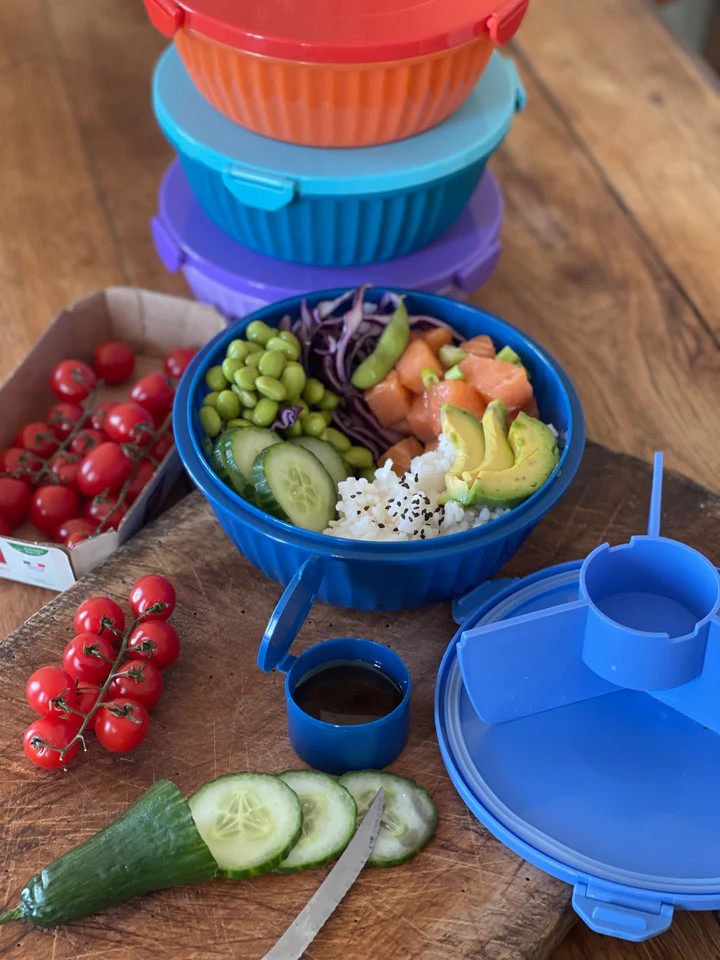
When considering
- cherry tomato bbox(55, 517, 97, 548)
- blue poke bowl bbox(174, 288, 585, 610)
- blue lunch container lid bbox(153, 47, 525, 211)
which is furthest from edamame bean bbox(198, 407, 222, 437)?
blue lunch container lid bbox(153, 47, 525, 211)

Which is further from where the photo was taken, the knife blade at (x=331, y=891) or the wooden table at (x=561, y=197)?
the wooden table at (x=561, y=197)

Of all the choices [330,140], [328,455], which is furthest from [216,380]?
[330,140]

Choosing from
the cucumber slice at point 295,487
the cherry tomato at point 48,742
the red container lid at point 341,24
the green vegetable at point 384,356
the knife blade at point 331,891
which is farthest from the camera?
the green vegetable at point 384,356

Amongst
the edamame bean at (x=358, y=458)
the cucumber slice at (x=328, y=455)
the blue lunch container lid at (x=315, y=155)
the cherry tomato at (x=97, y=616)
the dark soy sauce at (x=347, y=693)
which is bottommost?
the cherry tomato at (x=97, y=616)

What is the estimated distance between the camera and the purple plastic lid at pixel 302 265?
5.53ft

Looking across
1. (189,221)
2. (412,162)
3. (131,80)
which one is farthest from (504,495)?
(131,80)

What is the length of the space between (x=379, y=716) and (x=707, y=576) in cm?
38

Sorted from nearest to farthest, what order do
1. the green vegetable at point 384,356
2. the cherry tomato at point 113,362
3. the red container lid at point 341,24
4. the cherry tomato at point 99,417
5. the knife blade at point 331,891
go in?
1. the knife blade at point 331,891
2. the red container lid at point 341,24
3. the green vegetable at point 384,356
4. the cherry tomato at point 99,417
5. the cherry tomato at point 113,362

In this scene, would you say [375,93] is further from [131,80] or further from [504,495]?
[131,80]

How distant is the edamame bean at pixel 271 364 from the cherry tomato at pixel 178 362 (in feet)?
0.96

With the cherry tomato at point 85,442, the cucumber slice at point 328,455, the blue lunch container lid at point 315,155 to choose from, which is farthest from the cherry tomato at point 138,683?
the blue lunch container lid at point 315,155

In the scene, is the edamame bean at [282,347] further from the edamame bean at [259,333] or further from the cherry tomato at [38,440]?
the cherry tomato at [38,440]

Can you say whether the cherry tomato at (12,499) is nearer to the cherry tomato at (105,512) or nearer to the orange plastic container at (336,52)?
the cherry tomato at (105,512)

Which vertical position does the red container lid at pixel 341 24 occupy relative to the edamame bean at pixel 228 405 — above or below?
above
